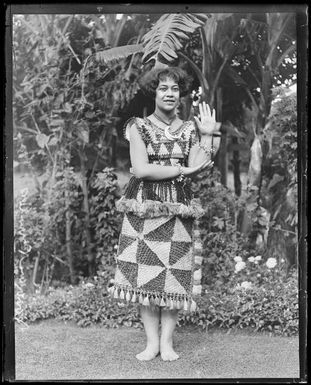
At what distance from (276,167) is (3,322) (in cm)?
208

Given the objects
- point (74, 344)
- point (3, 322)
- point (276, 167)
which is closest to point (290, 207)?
point (276, 167)

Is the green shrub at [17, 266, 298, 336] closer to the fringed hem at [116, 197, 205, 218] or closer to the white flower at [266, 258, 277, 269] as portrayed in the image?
the white flower at [266, 258, 277, 269]

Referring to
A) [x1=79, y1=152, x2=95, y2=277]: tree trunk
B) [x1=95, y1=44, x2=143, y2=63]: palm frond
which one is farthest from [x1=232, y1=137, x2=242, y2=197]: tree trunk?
[x1=79, y1=152, x2=95, y2=277]: tree trunk

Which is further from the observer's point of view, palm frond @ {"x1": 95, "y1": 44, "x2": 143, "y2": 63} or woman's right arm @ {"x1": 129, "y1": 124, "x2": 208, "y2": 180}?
palm frond @ {"x1": 95, "y1": 44, "x2": 143, "y2": 63}

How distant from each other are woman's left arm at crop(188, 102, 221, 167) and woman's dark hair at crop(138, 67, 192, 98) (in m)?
0.16

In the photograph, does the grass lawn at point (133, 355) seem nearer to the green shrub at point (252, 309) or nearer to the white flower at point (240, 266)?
the green shrub at point (252, 309)

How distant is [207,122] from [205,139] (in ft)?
0.37

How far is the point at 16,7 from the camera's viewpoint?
165 inches

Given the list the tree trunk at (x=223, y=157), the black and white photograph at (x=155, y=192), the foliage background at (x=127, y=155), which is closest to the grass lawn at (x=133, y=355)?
the black and white photograph at (x=155, y=192)

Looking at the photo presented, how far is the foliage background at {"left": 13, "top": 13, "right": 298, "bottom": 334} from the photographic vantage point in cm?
436

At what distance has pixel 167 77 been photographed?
4.18 meters

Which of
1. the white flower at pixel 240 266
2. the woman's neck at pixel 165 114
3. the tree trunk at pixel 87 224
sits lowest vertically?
the white flower at pixel 240 266

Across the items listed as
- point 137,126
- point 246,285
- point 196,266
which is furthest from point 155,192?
point 246,285

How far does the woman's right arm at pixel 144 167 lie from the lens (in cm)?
410
